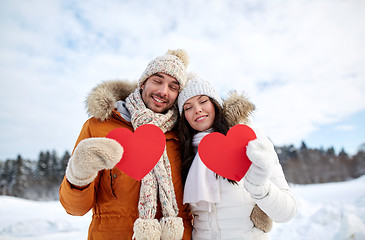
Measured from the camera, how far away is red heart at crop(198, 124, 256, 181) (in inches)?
63.1

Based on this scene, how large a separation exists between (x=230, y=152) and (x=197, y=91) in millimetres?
883

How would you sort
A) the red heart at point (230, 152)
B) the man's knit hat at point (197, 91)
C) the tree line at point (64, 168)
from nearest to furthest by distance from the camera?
the red heart at point (230, 152) < the man's knit hat at point (197, 91) < the tree line at point (64, 168)

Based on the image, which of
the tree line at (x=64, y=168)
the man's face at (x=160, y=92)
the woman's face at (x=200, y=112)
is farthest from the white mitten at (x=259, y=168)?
the tree line at (x=64, y=168)

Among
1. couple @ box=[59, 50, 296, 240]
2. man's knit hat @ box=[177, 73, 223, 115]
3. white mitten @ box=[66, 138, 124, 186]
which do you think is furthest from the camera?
man's knit hat @ box=[177, 73, 223, 115]

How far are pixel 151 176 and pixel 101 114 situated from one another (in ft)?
2.35

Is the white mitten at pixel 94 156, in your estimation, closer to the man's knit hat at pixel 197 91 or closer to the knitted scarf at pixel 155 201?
the knitted scarf at pixel 155 201

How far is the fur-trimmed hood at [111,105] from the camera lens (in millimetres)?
2061

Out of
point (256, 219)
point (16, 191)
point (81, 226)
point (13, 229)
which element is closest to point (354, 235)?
point (256, 219)

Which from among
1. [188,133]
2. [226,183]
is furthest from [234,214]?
[188,133]

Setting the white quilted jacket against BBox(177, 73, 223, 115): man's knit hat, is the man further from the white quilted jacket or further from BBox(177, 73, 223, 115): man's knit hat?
the white quilted jacket

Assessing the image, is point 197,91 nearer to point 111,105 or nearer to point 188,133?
point 188,133

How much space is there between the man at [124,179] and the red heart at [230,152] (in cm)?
50

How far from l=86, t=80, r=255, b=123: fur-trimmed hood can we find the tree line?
27.0 meters

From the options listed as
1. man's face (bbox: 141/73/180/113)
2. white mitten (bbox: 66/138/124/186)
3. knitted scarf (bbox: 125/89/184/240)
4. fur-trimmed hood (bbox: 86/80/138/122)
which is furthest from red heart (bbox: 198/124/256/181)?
fur-trimmed hood (bbox: 86/80/138/122)
